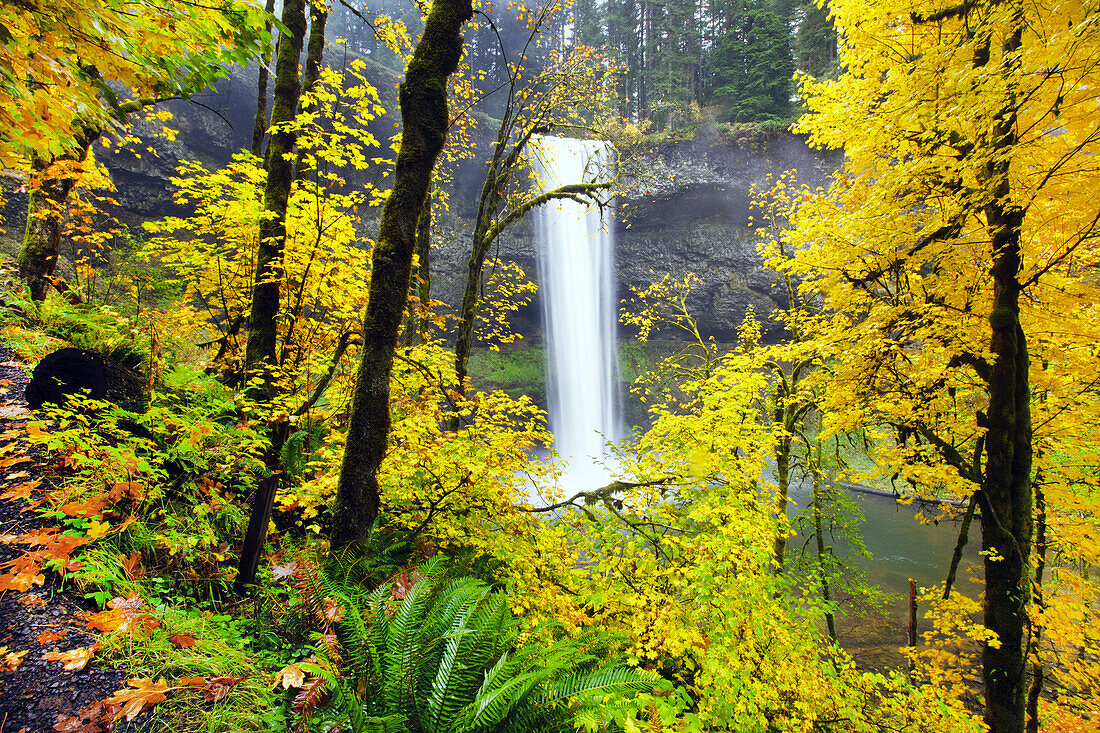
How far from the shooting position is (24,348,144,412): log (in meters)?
3.21

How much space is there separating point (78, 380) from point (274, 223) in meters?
2.32

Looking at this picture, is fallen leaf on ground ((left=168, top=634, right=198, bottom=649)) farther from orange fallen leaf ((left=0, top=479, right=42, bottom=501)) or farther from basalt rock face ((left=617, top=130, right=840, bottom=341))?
basalt rock face ((left=617, top=130, right=840, bottom=341))

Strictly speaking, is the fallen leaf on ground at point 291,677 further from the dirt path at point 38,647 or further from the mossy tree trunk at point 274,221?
the mossy tree trunk at point 274,221

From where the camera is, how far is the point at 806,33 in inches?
950

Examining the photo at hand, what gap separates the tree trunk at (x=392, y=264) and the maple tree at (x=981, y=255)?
4.31 meters

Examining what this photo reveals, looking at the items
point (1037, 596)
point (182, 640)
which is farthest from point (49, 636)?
point (1037, 596)

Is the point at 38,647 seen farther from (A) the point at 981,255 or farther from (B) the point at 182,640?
(A) the point at 981,255

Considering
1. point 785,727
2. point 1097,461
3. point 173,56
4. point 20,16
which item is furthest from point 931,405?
point 20,16

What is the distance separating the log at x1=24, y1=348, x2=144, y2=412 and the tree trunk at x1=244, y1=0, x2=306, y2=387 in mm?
1038

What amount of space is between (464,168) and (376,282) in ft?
92.4

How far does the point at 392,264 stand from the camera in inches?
132

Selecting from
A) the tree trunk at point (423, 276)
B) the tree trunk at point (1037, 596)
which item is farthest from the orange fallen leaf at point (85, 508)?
the tree trunk at point (1037, 596)

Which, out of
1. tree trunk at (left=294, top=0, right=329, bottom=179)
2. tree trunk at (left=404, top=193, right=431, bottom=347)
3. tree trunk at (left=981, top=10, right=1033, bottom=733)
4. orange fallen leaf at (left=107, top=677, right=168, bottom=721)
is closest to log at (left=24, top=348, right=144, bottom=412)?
orange fallen leaf at (left=107, top=677, right=168, bottom=721)

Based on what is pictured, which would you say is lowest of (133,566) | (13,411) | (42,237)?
(133,566)
